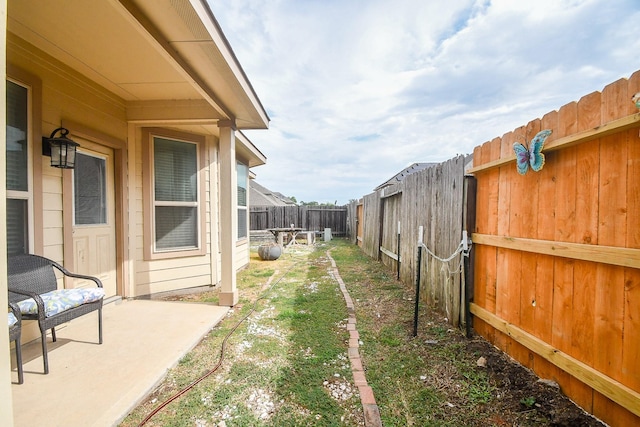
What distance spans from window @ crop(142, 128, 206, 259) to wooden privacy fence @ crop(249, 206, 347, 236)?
997 cm

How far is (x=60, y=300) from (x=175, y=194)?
2.32m

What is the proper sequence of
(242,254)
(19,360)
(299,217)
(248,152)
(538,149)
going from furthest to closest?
1. (299,217)
2. (242,254)
3. (248,152)
4. (538,149)
5. (19,360)

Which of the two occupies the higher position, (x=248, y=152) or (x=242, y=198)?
(x=248, y=152)

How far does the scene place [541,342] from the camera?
1.99 metres

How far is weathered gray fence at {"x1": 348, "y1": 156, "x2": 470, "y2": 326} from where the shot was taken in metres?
3.04

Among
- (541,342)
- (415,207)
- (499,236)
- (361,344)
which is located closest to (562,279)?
(541,342)

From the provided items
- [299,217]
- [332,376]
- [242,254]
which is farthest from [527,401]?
[299,217]

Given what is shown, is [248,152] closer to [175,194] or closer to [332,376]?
[175,194]

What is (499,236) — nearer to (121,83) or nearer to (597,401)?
(597,401)

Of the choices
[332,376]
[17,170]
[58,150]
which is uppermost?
[58,150]

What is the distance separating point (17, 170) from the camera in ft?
8.02

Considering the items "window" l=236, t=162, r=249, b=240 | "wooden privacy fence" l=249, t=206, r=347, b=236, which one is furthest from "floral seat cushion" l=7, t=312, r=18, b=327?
"wooden privacy fence" l=249, t=206, r=347, b=236

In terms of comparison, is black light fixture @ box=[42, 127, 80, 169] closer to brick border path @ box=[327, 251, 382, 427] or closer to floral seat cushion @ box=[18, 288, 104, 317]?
floral seat cushion @ box=[18, 288, 104, 317]

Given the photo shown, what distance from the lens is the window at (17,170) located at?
7.76 ft
